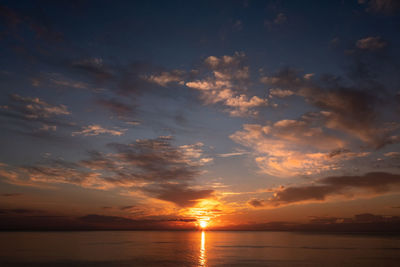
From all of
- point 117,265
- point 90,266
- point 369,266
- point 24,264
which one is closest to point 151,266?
point 117,265

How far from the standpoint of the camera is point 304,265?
58688 mm

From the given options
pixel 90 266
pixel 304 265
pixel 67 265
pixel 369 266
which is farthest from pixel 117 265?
pixel 369 266

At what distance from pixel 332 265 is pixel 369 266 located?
7319 millimetres

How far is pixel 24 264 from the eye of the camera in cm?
5806

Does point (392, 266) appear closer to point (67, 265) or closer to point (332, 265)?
point (332, 265)

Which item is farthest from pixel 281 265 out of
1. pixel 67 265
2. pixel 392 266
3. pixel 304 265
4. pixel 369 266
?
pixel 67 265

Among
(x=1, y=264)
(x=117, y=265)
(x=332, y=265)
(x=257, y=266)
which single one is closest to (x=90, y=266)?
(x=117, y=265)

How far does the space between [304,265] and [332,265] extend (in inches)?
232

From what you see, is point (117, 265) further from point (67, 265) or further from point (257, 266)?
point (257, 266)

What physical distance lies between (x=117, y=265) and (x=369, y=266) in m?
52.4

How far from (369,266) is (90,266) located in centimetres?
5735

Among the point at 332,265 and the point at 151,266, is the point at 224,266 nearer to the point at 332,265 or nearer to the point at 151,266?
the point at 151,266

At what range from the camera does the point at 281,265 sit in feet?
192

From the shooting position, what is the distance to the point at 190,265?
58.1m
